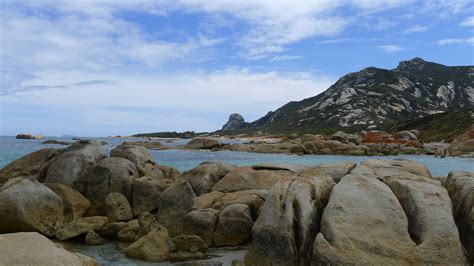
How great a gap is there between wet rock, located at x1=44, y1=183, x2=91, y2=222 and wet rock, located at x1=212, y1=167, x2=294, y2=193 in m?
5.40

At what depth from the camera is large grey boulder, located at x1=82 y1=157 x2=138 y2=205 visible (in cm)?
1780

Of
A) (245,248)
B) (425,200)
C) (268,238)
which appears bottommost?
(245,248)

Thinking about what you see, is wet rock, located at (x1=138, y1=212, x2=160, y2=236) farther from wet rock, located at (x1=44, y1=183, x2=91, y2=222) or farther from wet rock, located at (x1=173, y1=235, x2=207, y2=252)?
wet rock, located at (x1=44, y1=183, x2=91, y2=222)

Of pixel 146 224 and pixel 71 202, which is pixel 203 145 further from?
pixel 146 224

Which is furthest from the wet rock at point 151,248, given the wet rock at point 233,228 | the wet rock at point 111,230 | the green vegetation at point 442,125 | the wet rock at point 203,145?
the green vegetation at point 442,125

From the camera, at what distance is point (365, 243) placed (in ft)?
30.2

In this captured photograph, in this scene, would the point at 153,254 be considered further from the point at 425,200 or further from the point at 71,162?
the point at 71,162

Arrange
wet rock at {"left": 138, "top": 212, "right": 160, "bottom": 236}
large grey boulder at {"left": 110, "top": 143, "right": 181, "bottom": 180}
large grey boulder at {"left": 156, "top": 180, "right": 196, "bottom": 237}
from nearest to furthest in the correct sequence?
wet rock at {"left": 138, "top": 212, "right": 160, "bottom": 236} < large grey boulder at {"left": 156, "top": 180, "right": 196, "bottom": 237} < large grey boulder at {"left": 110, "top": 143, "right": 181, "bottom": 180}

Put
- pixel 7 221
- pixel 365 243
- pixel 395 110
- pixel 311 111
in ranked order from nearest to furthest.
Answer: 1. pixel 365 243
2. pixel 7 221
3. pixel 395 110
4. pixel 311 111

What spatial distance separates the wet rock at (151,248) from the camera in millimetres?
11828

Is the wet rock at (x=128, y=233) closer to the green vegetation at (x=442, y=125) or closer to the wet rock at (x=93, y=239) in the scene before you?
the wet rock at (x=93, y=239)

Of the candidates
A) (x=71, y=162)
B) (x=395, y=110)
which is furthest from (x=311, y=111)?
(x=71, y=162)

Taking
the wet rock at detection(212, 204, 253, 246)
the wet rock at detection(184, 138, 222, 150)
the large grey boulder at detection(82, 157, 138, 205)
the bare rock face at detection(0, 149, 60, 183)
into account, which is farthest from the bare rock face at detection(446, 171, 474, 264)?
the wet rock at detection(184, 138, 222, 150)

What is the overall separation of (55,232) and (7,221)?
1614 millimetres
